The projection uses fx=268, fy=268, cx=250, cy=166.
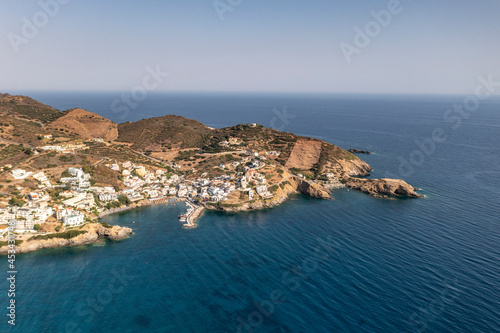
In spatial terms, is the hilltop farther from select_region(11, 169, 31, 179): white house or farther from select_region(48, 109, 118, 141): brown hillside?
select_region(11, 169, 31, 179): white house

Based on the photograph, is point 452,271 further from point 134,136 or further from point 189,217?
point 134,136

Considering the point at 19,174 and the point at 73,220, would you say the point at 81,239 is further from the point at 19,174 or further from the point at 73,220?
the point at 19,174

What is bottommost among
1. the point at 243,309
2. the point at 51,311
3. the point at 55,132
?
the point at 51,311

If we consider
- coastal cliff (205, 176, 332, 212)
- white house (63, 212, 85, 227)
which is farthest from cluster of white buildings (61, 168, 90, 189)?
coastal cliff (205, 176, 332, 212)

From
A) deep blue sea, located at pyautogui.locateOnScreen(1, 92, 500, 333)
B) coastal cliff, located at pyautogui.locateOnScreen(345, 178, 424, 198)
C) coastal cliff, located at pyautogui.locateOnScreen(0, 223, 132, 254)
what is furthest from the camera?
coastal cliff, located at pyautogui.locateOnScreen(345, 178, 424, 198)

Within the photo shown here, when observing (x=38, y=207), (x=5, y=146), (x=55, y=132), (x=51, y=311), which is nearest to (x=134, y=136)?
(x=55, y=132)

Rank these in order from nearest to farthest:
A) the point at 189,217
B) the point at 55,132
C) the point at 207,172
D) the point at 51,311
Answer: the point at 51,311
the point at 189,217
the point at 207,172
the point at 55,132
